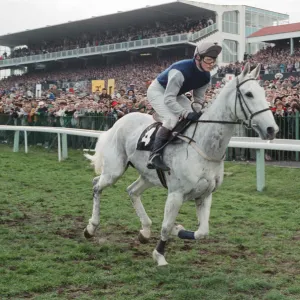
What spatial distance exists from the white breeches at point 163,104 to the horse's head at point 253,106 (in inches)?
29.2

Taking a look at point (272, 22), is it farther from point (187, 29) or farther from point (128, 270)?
point (128, 270)

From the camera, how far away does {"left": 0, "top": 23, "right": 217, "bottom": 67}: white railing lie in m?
42.2

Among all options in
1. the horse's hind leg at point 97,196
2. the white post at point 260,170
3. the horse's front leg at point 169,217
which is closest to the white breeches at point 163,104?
the horse's front leg at point 169,217

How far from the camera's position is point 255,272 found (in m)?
4.95

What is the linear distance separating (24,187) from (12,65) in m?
53.1

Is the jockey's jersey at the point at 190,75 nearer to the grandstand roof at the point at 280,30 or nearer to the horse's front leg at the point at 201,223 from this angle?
the horse's front leg at the point at 201,223

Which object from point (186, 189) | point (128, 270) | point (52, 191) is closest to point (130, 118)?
point (186, 189)

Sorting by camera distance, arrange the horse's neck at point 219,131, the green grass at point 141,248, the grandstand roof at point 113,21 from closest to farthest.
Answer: the green grass at point 141,248 < the horse's neck at point 219,131 < the grandstand roof at point 113,21

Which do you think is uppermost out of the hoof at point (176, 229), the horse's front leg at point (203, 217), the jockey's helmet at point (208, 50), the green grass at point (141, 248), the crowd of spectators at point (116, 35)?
the crowd of spectators at point (116, 35)

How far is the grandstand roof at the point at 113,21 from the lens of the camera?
1789 inches

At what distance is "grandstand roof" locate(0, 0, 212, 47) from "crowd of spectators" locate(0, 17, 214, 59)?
0.53 meters

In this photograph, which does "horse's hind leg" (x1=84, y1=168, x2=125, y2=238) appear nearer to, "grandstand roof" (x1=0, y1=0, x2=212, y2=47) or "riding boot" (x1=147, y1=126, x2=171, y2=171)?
"riding boot" (x1=147, y1=126, x2=171, y2=171)

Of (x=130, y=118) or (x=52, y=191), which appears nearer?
(x=130, y=118)

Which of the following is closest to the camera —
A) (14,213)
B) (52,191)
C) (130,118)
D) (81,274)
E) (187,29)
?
(81,274)
